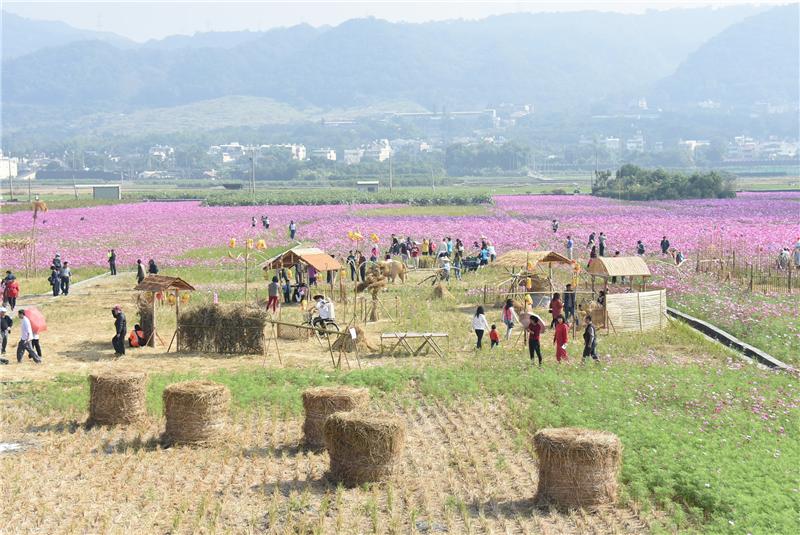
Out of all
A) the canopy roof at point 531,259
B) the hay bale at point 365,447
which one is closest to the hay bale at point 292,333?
the canopy roof at point 531,259

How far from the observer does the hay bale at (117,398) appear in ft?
56.1

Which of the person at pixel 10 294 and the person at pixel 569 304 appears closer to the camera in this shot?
the person at pixel 569 304

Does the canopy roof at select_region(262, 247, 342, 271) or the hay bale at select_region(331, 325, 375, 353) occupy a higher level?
the canopy roof at select_region(262, 247, 342, 271)

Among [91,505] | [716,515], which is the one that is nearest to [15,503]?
[91,505]

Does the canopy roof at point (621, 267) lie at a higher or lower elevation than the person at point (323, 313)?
higher

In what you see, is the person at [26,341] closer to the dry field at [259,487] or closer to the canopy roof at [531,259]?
the dry field at [259,487]

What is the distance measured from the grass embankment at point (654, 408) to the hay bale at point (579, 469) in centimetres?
53

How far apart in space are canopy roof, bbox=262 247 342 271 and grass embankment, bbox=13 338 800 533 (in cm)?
959

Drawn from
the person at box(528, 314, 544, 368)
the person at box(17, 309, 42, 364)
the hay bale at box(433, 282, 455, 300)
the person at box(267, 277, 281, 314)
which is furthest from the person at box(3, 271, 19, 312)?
the person at box(528, 314, 544, 368)

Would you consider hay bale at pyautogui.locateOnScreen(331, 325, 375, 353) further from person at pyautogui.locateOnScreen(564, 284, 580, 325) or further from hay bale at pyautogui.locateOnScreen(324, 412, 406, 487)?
hay bale at pyautogui.locateOnScreen(324, 412, 406, 487)

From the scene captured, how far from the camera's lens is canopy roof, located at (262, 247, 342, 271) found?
32081 mm

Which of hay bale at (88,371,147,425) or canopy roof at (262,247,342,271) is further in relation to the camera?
canopy roof at (262,247,342,271)

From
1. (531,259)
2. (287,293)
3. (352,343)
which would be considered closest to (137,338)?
(352,343)

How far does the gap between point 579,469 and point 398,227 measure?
5223 cm
